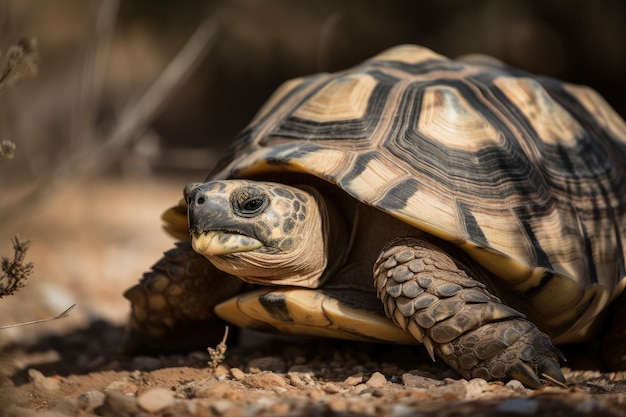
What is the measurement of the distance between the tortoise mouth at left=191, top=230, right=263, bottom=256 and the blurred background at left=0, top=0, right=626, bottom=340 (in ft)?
3.37

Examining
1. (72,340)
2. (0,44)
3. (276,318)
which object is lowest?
(72,340)

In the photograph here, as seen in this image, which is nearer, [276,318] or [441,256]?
[441,256]

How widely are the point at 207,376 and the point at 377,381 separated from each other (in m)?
0.74

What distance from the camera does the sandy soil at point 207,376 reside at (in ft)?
7.22

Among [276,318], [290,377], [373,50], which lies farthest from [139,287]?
[373,50]

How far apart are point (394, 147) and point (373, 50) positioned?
8857mm

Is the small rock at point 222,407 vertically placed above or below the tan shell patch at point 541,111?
below

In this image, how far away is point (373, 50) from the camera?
11727mm

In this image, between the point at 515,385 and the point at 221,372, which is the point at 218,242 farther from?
the point at 515,385

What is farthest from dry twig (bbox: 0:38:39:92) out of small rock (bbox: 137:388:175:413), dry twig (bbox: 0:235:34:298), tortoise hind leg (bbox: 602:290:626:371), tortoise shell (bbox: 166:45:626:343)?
tortoise hind leg (bbox: 602:290:626:371)

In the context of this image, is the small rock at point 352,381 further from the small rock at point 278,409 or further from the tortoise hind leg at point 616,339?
the tortoise hind leg at point 616,339

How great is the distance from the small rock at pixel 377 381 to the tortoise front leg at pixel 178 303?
1046mm

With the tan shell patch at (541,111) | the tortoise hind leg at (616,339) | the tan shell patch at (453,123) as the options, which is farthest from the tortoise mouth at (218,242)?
the tortoise hind leg at (616,339)

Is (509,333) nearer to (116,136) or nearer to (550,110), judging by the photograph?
(550,110)
